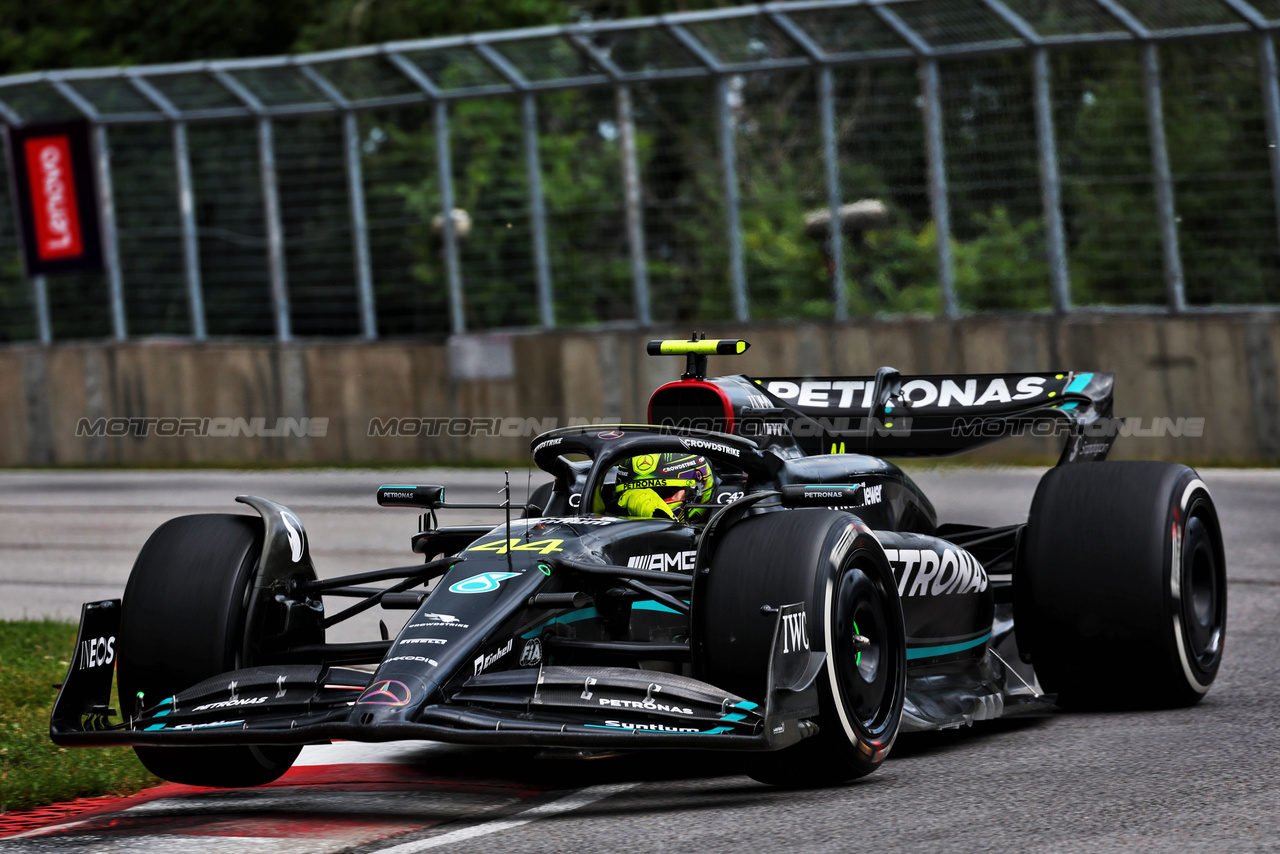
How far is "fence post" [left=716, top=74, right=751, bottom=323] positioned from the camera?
16.8 m

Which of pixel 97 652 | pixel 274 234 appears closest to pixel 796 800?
pixel 97 652

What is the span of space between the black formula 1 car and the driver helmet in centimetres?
2

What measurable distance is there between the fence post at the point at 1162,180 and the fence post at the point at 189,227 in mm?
10015

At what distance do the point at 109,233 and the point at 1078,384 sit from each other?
46.5 ft

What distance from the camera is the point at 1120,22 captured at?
1495 centimetres

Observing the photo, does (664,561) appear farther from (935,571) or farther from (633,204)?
(633,204)

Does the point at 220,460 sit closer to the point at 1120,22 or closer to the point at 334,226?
the point at 334,226

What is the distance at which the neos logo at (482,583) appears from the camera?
571 centimetres

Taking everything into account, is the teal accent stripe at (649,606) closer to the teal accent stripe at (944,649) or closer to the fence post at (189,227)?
the teal accent stripe at (944,649)

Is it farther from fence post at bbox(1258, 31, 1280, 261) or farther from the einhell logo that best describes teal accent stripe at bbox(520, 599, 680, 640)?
the einhell logo

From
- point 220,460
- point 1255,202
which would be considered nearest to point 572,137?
point 220,460

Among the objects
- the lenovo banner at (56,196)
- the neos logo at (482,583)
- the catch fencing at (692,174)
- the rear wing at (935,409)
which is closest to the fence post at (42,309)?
the catch fencing at (692,174)

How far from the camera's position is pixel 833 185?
16438mm

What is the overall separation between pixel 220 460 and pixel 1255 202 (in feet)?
34.2
